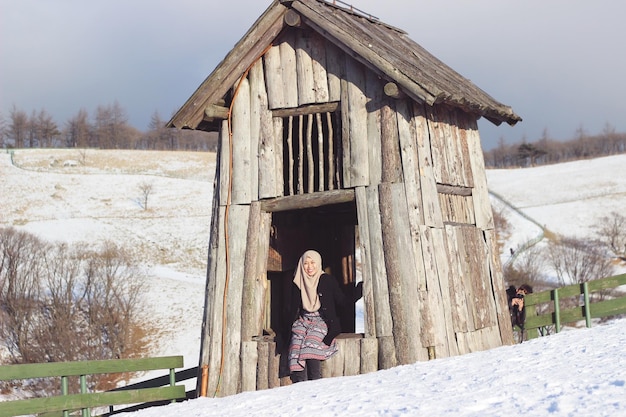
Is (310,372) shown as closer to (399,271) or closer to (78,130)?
(399,271)

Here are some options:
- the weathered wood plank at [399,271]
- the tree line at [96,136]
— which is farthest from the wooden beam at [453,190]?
the tree line at [96,136]

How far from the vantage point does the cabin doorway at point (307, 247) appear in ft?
46.4

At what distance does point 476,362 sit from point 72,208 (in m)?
46.3

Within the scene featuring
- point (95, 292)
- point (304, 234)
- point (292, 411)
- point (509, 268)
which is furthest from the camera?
point (509, 268)

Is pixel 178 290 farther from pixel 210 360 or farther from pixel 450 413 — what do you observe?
pixel 450 413

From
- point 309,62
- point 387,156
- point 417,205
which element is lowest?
point 417,205

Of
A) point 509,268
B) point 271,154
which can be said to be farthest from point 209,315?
point 509,268

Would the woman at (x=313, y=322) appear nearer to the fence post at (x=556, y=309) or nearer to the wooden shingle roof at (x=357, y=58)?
the wooden shingle roof at (x=357, y=58)

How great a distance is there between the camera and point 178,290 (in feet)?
127

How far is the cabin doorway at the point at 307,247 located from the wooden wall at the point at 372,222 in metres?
1.75

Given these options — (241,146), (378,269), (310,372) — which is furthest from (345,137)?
(310,372)

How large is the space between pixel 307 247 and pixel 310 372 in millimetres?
3956

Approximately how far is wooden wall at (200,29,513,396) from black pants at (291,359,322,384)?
4.2 inches

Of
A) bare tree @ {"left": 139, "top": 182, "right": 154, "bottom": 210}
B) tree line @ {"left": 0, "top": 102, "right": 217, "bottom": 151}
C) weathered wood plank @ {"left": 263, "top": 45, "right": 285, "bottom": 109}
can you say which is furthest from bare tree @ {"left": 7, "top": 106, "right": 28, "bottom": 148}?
weathered wood plank @ {"left": 263, "top": 45, "right": 285, "bottom": 109}
